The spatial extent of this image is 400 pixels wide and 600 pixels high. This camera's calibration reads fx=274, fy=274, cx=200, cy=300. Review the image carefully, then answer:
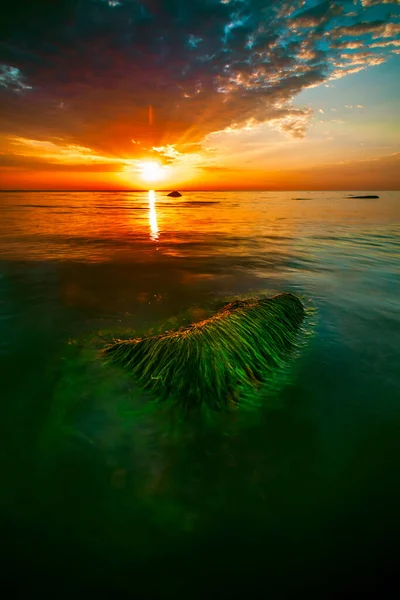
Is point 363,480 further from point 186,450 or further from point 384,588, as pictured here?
point 186,450

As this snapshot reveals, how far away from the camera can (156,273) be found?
9.11 metres

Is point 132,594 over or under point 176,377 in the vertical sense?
A: under

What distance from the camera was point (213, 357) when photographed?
3.92 meters

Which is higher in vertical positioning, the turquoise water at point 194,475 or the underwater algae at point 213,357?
the underwater algae at point 213,357

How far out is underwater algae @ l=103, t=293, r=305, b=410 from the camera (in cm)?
358

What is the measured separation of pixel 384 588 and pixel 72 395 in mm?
3455

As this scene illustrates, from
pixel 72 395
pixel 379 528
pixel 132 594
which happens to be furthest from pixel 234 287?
pixel 132 594

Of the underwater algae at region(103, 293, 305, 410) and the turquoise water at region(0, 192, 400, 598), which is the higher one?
the underwater algae at region(103, 293, 305, 410)

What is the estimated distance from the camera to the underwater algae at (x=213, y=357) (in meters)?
3.58

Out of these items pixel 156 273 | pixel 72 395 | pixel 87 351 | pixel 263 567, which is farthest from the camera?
pixel 156 273

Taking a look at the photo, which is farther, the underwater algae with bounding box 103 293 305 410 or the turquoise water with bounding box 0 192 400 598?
Answer: the underwater algae with bounding box 103 293 305 410

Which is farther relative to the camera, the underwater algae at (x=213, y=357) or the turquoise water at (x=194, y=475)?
the underwater algae at (x=213, y=357)

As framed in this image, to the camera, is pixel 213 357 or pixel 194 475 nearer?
pixel 194 475

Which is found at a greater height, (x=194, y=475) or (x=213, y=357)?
(x=213, y=357)
